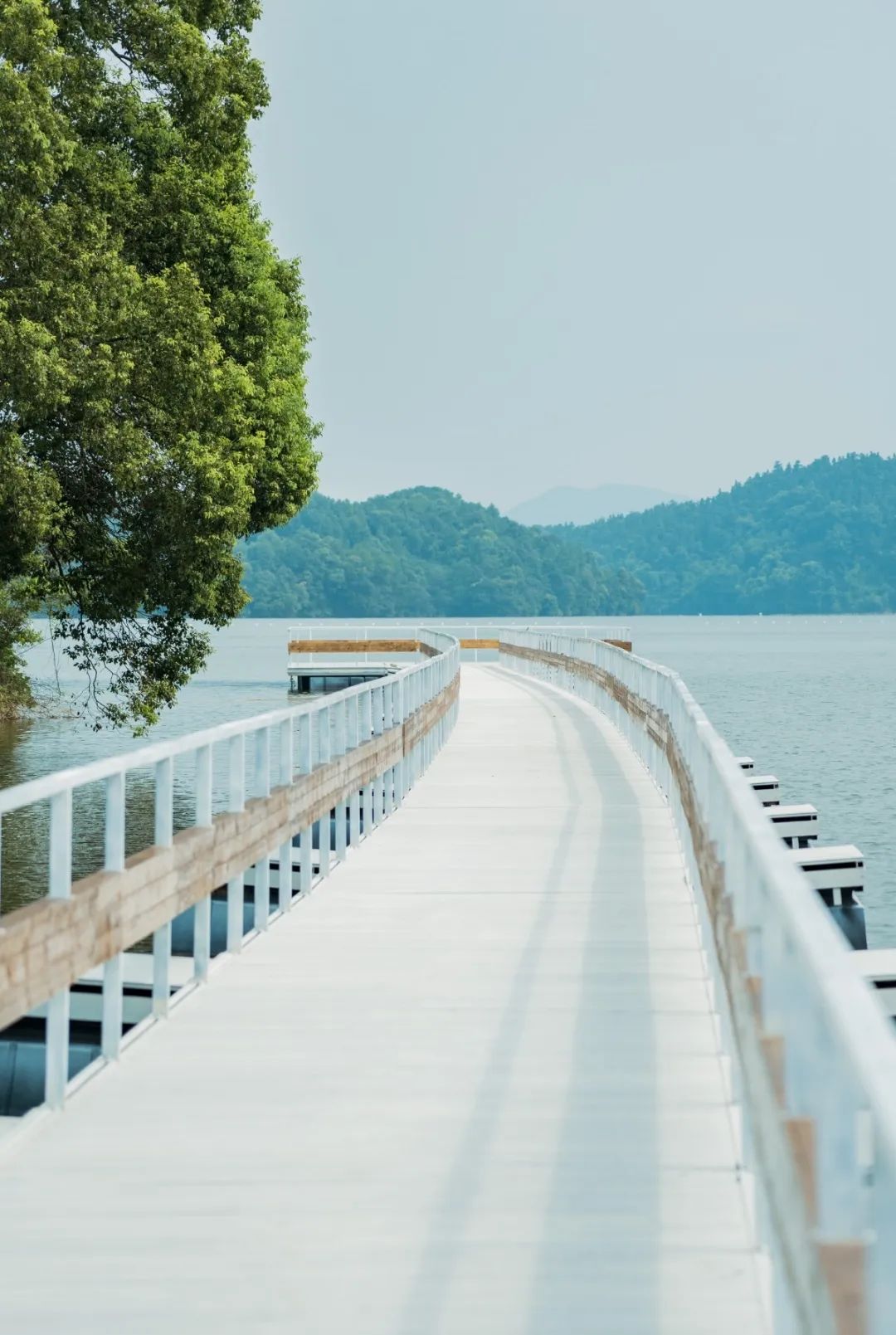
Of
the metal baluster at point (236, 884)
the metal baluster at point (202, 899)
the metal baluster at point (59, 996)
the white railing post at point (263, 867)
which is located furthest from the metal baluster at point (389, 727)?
the metal baluster at point (59, 996)

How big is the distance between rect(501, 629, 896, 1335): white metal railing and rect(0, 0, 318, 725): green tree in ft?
70.0

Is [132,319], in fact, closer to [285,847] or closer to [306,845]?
[306,845]

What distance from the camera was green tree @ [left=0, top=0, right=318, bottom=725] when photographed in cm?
2672

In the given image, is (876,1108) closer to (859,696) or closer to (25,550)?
(25,550)

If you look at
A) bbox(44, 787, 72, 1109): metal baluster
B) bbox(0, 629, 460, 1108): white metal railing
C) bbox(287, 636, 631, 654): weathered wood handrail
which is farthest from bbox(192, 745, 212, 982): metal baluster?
bbox(287, 636, 631, 654): weathered wood handrail

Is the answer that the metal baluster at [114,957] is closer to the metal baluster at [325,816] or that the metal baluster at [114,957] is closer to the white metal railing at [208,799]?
the white metal railing at [208,799]

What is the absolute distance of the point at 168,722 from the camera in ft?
215

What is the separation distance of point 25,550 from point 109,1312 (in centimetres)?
2418

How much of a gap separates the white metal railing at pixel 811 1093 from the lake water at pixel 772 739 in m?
19.2

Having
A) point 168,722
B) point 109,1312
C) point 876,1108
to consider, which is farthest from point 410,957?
point 168,722

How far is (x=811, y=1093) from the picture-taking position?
422cm

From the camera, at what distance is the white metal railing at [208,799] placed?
6922mm

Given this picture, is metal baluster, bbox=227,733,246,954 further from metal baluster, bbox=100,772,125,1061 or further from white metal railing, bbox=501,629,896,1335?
white metal railing, bbox=501,629,896,1335

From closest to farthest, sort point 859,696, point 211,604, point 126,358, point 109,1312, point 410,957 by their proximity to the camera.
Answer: point 109,1312 → point 410,957 → point 126,358 → point 211,604 → point 859,696
